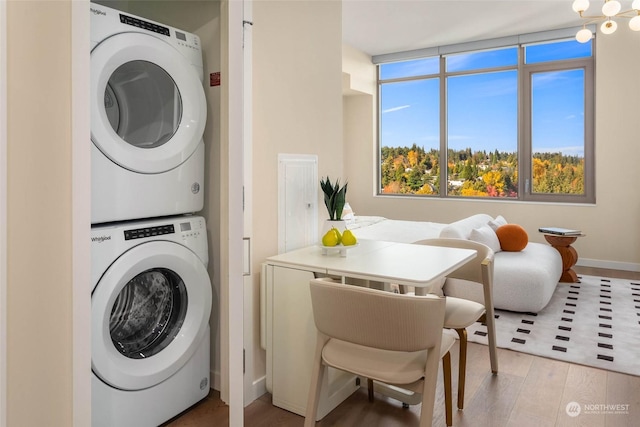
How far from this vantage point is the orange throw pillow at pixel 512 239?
13.6 ft

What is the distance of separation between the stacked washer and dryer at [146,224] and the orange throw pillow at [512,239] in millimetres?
3264

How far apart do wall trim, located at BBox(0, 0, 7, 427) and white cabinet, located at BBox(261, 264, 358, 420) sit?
3.64 ft

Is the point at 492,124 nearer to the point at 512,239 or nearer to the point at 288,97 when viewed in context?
the point at 512,239

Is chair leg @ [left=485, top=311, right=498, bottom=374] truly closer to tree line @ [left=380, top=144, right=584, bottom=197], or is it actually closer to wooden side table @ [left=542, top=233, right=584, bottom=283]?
wooden side table @ [left=542, top=233, right=584, bottom=283]

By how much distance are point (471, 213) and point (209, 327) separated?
202 inches

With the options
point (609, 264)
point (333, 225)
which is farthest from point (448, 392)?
point (609, 264)

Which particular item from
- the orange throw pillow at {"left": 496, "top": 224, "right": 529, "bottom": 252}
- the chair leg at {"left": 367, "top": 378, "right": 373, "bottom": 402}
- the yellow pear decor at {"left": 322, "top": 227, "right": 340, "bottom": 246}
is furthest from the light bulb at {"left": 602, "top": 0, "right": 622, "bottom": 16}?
the chair leg at {"left": 367, "top": 378, "right": 373, "bottom": 402}

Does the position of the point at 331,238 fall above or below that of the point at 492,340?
above

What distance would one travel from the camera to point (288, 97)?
243cm

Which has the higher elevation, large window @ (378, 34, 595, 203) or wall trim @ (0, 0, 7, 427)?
large window @ (378, 34, 595, 203)

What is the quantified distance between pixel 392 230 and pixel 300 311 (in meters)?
2.66

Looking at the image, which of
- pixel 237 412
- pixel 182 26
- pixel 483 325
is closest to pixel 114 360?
pixel 237 412

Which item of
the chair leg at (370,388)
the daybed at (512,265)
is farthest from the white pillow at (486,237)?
the chair leg at (370,388)

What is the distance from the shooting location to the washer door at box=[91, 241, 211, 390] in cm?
152
